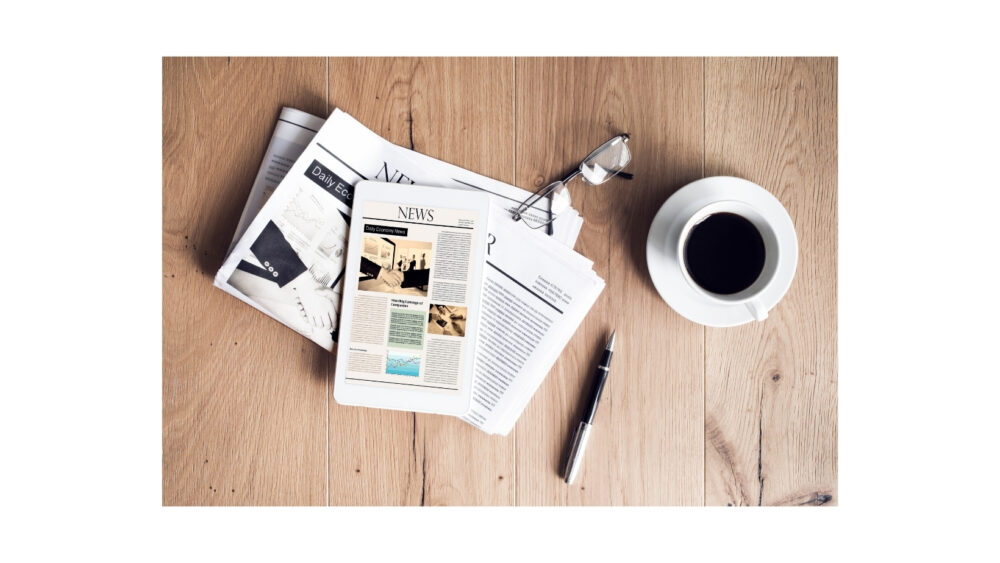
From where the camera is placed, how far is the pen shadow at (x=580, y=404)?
0.70 m

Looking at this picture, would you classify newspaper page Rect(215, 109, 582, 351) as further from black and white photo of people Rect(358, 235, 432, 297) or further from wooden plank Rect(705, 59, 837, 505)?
wooden plank Rect(705, 59, 837, 505)

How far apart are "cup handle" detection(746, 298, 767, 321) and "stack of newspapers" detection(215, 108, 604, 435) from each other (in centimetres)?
17

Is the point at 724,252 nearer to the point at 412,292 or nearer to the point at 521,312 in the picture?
the point at 521,312

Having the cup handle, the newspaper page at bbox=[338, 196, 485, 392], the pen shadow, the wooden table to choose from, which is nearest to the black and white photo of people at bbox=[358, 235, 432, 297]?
the newspaper page at bbox=[338, 196, 485, 392]

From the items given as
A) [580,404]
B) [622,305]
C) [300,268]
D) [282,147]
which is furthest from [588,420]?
[282,147]

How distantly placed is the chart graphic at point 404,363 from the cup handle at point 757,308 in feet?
1.30

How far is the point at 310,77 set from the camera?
708mm

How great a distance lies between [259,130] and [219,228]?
0.46 feet

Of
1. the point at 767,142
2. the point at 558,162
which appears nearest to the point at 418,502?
the point at 558,162

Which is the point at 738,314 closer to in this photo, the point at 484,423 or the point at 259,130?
the point at 484,423

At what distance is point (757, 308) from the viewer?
1.94ft

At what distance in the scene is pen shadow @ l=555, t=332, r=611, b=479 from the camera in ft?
2.28

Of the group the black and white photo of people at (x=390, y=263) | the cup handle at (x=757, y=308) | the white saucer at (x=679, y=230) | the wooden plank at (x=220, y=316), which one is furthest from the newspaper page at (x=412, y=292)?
the cup handle at (x=757, y=308)

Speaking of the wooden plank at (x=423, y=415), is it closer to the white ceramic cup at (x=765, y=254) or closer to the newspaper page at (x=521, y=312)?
the newspaper page at (x=521, y=312)
